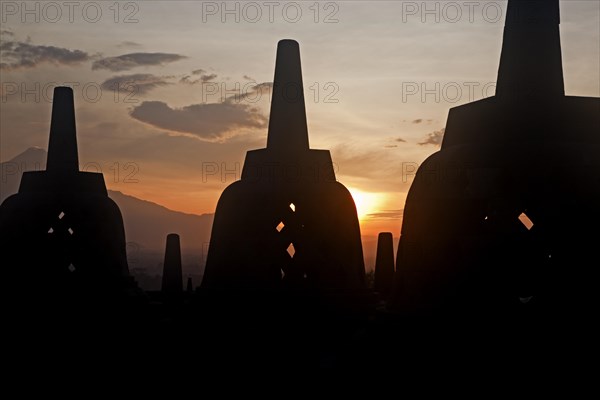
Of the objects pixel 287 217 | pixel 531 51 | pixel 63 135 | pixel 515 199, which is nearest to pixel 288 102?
pixel 287 217

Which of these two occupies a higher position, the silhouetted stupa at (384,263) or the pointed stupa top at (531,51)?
the pointed stupa top at (531,51)

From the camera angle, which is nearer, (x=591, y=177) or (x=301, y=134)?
(x=591, y=177)

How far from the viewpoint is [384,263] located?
14750mm

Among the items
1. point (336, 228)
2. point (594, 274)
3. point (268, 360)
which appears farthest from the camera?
point (336, 228)

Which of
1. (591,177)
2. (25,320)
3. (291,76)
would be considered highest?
(291,76)

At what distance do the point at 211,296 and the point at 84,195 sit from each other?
3.35 meters

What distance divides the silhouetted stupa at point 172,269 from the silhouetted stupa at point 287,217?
11.8 ft

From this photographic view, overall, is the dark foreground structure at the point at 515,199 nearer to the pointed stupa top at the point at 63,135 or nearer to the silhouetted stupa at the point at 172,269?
the pointed stupa top at the point at 63,135

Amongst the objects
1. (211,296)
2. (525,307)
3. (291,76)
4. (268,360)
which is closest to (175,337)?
(211,296)

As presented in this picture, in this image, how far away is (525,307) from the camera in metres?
7.24

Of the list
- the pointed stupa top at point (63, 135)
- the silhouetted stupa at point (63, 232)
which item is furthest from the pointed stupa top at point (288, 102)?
the pointed stupa top at point (63, 135)

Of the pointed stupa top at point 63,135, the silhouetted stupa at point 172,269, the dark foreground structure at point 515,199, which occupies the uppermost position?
the pointed stupa top at point 63,135

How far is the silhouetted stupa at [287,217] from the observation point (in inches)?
460

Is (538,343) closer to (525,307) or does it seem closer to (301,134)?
(525,307)
